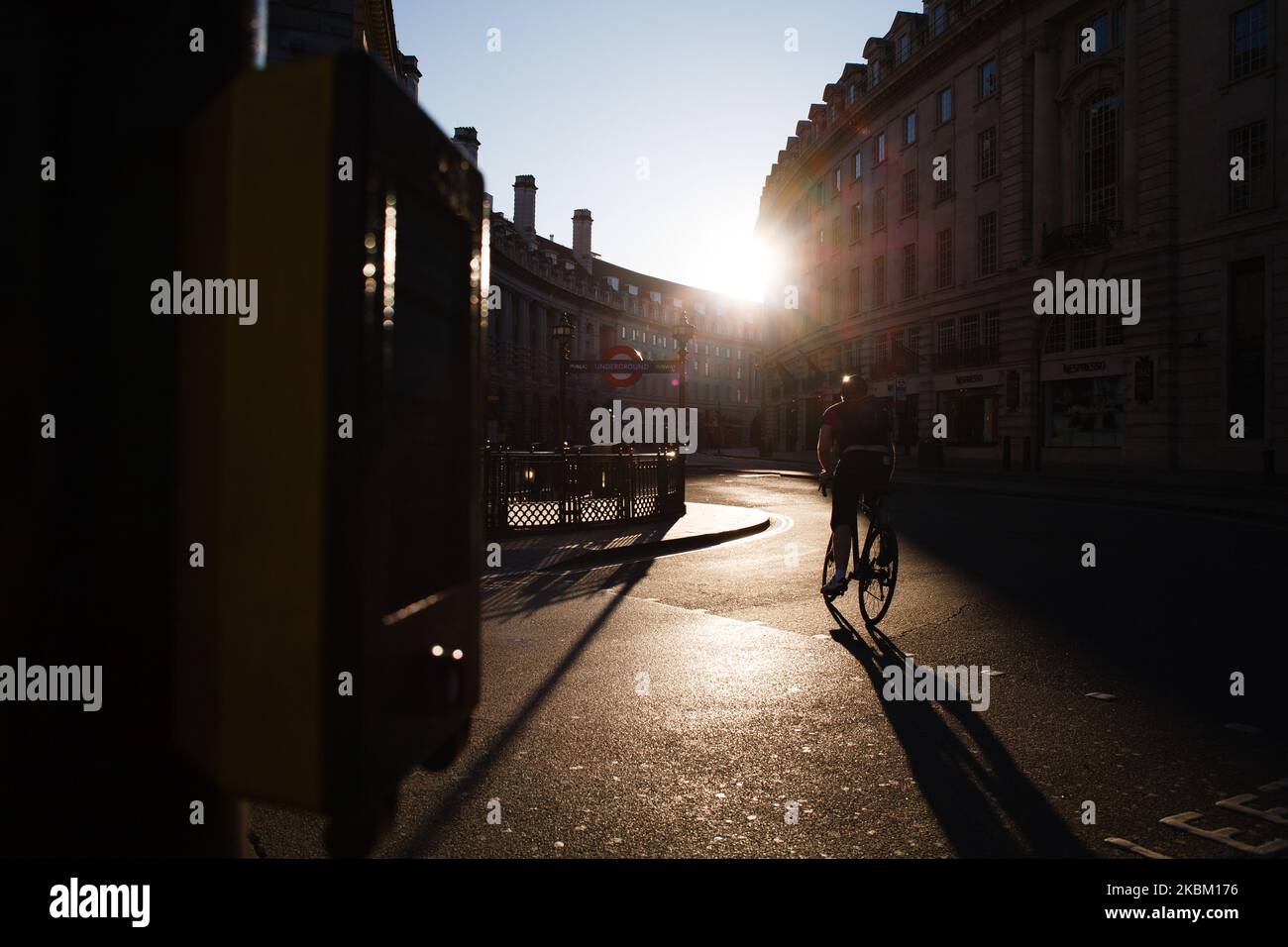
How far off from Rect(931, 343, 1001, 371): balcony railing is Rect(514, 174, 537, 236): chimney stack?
38513mm

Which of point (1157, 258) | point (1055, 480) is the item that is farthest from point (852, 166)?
point (1055, 480)

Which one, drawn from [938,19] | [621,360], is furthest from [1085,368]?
[621,360]

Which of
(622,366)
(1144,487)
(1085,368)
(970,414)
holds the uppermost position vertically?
(1085,368)

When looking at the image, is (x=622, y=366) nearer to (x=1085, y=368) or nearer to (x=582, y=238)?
(x=1085, y=368)

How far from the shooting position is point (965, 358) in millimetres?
38969

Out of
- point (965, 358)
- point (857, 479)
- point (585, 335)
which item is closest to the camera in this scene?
point (857, 479)

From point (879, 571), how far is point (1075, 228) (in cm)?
3113

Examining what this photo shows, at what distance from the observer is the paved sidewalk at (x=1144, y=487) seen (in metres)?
16.8

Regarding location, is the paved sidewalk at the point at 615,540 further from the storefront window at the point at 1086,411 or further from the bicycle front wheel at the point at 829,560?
the storefront window at the point at 1086,411

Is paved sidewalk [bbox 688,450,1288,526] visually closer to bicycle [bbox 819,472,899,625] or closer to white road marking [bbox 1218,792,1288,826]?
bicycle [bbox 819,472,899,625]

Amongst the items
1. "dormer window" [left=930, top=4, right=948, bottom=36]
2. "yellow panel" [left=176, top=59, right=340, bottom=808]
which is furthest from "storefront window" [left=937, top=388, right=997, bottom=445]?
"yellow panel" [left=176, top=59, right=340, bottom=808]

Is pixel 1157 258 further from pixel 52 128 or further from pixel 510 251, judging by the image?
pixel 510 251

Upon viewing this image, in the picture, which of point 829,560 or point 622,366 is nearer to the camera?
point 829,560

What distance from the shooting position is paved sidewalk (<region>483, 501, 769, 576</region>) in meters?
11.2
